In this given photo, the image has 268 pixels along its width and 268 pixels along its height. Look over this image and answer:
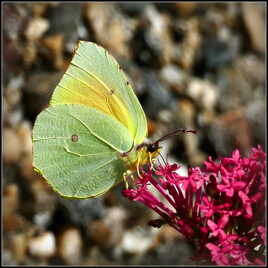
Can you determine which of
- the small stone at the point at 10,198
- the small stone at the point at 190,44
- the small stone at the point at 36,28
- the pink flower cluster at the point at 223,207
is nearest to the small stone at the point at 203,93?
the small stone at the point at 190,44

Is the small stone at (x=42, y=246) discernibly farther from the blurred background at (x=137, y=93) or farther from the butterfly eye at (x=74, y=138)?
the butterfly eye at (x=74, y=138)

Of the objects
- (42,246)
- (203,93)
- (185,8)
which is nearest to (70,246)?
(42,246)

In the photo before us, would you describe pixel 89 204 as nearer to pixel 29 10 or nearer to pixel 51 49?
pixel 51 49

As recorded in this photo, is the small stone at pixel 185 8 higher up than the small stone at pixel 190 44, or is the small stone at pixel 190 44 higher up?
the small stone at pixel 185 8

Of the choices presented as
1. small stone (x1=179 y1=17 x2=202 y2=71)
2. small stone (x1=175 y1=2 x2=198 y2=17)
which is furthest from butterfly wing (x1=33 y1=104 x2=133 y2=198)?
small stone (x1=175 y1=2 x2=198 y2=17)

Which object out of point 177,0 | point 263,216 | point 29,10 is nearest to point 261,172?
point 263,216

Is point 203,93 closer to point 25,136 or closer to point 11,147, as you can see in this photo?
point 25,136
